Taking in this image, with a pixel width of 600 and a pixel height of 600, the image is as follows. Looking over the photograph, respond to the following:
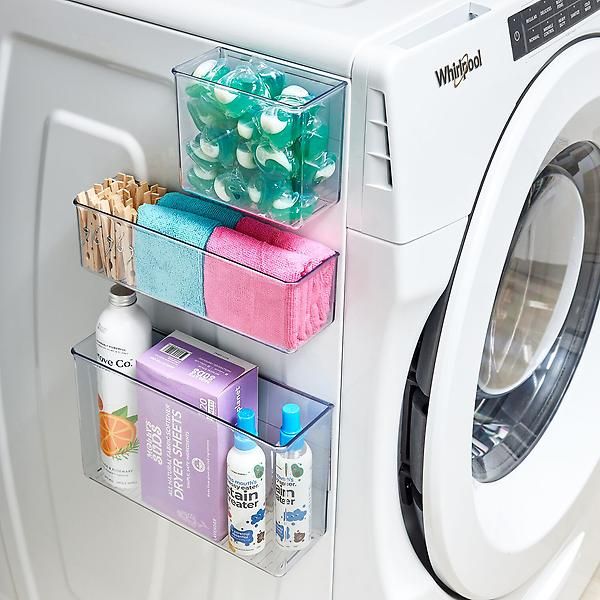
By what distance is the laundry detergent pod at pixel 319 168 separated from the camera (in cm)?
102

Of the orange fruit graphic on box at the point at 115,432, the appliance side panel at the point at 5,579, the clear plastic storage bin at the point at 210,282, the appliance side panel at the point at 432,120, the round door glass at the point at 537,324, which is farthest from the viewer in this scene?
the appliance side panel at the point at 5,579

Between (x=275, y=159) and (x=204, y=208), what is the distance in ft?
0.59

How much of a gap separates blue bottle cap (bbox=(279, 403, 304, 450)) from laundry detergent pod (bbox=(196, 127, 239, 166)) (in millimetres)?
291

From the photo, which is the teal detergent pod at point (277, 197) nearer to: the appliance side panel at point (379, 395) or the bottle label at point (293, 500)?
the appliance side panel at point (379, 395)

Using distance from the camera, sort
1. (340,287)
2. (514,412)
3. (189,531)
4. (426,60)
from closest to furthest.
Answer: (426,60) < (340,287) < (189,531) < (514,412)

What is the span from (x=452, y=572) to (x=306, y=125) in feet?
2.20

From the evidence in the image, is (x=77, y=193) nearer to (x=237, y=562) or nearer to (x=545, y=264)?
(x=237, y=562)

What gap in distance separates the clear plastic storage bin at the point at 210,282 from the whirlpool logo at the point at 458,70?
21 centimetres

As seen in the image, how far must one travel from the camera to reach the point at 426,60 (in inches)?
38.7

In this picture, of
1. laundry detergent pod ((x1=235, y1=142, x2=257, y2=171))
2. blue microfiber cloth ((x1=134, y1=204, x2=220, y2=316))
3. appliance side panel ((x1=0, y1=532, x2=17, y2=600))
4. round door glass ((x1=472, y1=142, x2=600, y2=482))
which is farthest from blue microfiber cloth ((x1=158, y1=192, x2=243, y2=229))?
appliance side panel ((x1=0, y1=532, x2=17, y2=600))

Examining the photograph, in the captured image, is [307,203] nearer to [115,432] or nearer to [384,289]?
[384,289]

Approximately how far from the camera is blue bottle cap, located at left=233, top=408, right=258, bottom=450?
1.16 m

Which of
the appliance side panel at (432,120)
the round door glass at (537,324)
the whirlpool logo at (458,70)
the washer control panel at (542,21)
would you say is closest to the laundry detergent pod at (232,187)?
the appliance side panel at (432,120)

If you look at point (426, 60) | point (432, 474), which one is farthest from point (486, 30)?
point (432, 474)
